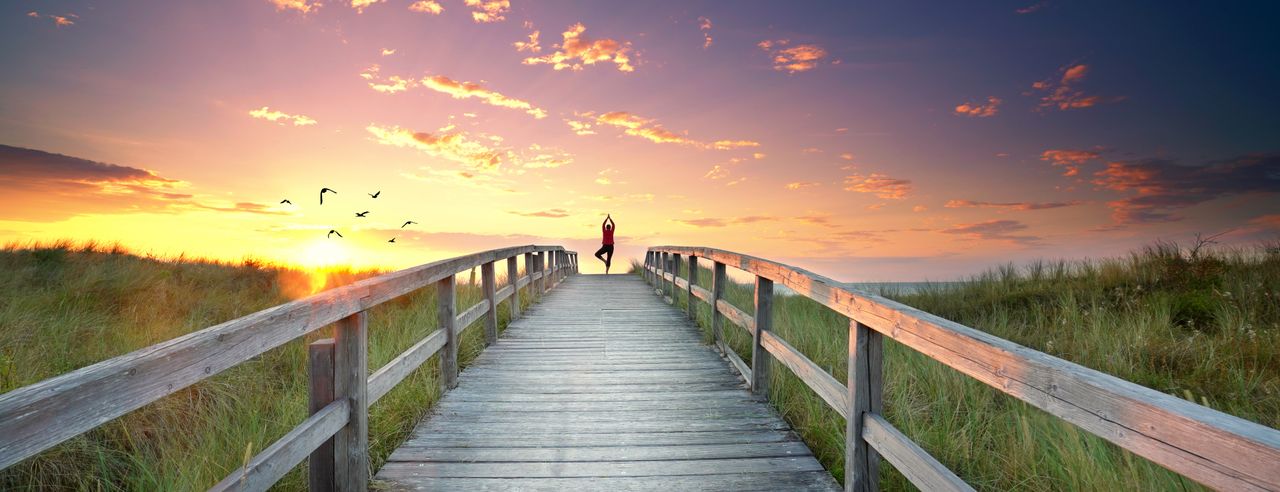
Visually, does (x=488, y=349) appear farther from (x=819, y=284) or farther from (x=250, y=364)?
(x=819, y=284)

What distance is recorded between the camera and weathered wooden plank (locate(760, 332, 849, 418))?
11.3ft

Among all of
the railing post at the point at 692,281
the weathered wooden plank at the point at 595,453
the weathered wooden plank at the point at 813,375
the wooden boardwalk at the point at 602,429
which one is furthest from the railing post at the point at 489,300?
the weathered wooden plank at the point at 813,375

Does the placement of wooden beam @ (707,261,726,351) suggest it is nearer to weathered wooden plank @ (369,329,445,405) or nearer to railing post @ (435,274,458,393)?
railing post @ (435,274,458,393)

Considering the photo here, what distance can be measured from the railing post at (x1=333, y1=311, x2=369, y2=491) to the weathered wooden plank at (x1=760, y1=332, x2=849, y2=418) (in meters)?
2.61

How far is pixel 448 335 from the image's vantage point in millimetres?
5406

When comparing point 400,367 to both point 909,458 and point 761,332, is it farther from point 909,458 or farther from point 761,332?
point 909,458

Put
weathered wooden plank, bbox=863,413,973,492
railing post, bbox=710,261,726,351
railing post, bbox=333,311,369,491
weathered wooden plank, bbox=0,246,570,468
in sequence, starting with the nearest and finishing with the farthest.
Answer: weathered wooden plank, bbox=0,246,570,468
weathered wooden plank, bbox=863,413,973,492
railing post, bbox=333,311,369,491
railing post, bbox=710,261,726,351

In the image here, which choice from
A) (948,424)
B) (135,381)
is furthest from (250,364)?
(948,424)

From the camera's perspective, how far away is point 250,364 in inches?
226

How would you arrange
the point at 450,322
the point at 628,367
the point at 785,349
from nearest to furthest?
1. the point at 785,349
2. the point at 450,322
3. the point at 628,367

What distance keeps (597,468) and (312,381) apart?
1666 mm

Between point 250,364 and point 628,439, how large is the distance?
12.7 ft

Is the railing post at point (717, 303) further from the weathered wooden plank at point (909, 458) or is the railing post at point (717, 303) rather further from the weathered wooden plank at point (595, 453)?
the weathered wooden plank at point (909, 458)

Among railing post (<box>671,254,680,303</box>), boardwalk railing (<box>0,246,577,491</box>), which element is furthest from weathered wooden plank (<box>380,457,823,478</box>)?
railing post (<box>671,254,680,303</box>)
